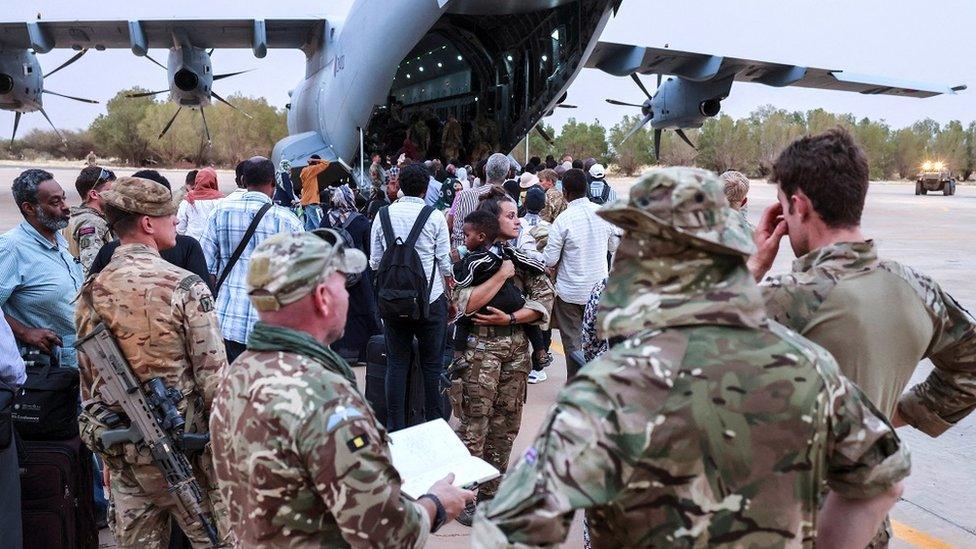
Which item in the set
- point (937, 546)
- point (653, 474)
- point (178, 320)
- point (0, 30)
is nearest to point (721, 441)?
point (653, 474)

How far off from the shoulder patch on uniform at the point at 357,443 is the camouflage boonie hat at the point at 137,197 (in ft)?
5.77

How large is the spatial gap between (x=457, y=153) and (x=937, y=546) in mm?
13007

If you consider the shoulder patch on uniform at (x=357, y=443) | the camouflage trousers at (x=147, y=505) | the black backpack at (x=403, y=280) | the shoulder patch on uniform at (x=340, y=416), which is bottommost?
the camouflage trousers at (x=147, y=505)

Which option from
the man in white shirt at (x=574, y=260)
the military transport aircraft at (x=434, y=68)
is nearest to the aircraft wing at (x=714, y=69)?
the military transport aircraft at (x=434, y=68)

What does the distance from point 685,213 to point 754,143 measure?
5793cm

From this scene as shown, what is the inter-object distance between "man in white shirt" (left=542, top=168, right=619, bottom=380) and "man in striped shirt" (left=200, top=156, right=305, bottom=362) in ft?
6.36

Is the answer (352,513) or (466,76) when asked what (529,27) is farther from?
(352,513)

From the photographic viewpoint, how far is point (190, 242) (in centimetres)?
436

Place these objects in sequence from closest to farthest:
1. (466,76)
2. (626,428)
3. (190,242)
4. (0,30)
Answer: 1. (626,428)
2. (190,242)
3. (0,30)
4. (466,76)

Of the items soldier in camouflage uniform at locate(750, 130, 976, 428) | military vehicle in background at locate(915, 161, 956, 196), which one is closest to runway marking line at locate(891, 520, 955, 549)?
soldier in camouflage uniform at locate(750, 130, 976, 428)

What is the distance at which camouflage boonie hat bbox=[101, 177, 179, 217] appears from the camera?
9.93ft

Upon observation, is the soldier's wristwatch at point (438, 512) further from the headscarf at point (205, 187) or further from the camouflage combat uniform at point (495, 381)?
the headscarf at point (205, 187)

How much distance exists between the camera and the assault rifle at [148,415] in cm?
285

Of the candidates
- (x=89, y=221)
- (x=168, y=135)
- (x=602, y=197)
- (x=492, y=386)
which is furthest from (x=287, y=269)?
(x=168, y=135)
